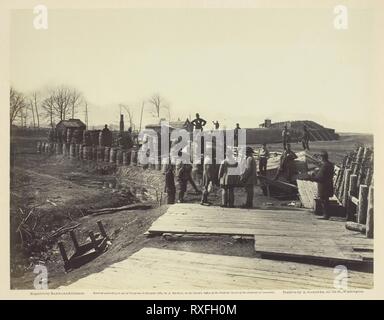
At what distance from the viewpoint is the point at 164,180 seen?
3.51 m

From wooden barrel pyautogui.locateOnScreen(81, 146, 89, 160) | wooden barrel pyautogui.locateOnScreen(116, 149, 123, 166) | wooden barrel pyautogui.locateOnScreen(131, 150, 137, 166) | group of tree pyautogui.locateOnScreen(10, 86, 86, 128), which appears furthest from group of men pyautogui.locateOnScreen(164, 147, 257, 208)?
group of tree pyautogui.locateOnScreen(10, 86, 86, 128)

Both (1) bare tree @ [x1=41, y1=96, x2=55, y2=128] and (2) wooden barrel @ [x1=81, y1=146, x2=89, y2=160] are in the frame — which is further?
(2) wooden barrel @ [x1=81, y1=146, x2=89, y2=160]

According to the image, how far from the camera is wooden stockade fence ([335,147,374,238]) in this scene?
3398 millimetres

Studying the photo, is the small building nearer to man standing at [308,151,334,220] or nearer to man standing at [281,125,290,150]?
man standing at [281,125,290,150]

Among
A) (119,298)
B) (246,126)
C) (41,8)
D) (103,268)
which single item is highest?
(41,8)

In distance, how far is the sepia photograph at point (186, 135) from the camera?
3.35 metres

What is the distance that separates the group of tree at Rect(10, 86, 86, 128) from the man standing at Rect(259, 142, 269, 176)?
1.28 metres

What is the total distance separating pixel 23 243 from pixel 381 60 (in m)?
2.78

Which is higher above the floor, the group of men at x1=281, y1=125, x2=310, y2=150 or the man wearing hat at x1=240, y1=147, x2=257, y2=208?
the group of men at x1=281, y1=125, x2=310, y2=150

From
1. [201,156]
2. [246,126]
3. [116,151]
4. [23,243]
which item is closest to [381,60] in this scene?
[246,126]

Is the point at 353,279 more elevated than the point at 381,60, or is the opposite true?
the point at 381,60

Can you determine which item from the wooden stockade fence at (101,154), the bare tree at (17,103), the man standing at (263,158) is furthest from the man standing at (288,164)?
the bare tree at (17,103)

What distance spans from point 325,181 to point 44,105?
2027 millimetres

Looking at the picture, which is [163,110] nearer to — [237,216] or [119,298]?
[237,216]
